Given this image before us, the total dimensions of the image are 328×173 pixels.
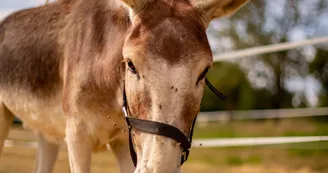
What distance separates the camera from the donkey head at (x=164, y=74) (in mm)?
2543

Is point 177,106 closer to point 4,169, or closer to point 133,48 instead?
point 133,48

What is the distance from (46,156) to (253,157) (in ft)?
16.5

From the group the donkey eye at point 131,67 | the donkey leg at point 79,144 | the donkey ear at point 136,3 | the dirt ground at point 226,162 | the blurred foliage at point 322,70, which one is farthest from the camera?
the blurred foliage at point 322,70

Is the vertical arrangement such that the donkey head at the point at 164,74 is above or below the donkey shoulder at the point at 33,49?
above

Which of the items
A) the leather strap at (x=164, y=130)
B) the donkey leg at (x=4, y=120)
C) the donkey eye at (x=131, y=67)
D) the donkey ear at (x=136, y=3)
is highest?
the donkey ear at (x=136, y=3)

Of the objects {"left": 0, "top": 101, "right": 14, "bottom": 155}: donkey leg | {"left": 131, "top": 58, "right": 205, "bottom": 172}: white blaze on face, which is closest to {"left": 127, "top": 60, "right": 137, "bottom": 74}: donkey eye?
{"left": 131, "top": 58, "right": 205, "bottom": 172}: white blaze on face

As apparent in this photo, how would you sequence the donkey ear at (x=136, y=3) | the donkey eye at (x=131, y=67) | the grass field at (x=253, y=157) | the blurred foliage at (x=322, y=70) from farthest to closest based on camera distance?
1. the blurred foliage at (x=322, y=70)
2. the grass field at (x=253, y=157)
3. the donkey ear at (x=136, y=3)
4. the donkey eye at (x=131, y=67)

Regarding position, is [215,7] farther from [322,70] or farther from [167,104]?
[322,70]

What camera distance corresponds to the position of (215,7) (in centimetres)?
305

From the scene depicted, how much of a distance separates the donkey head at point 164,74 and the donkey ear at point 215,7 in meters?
0.11

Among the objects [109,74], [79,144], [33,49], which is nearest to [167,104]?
[109,74]

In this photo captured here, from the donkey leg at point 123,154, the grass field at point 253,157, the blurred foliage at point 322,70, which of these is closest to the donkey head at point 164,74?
the donkey leg at point 123,154

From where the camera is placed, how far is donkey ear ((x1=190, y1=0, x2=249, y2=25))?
3.01m

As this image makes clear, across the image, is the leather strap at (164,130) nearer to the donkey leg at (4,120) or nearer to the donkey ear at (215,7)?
the donkey ear at (215,7)
